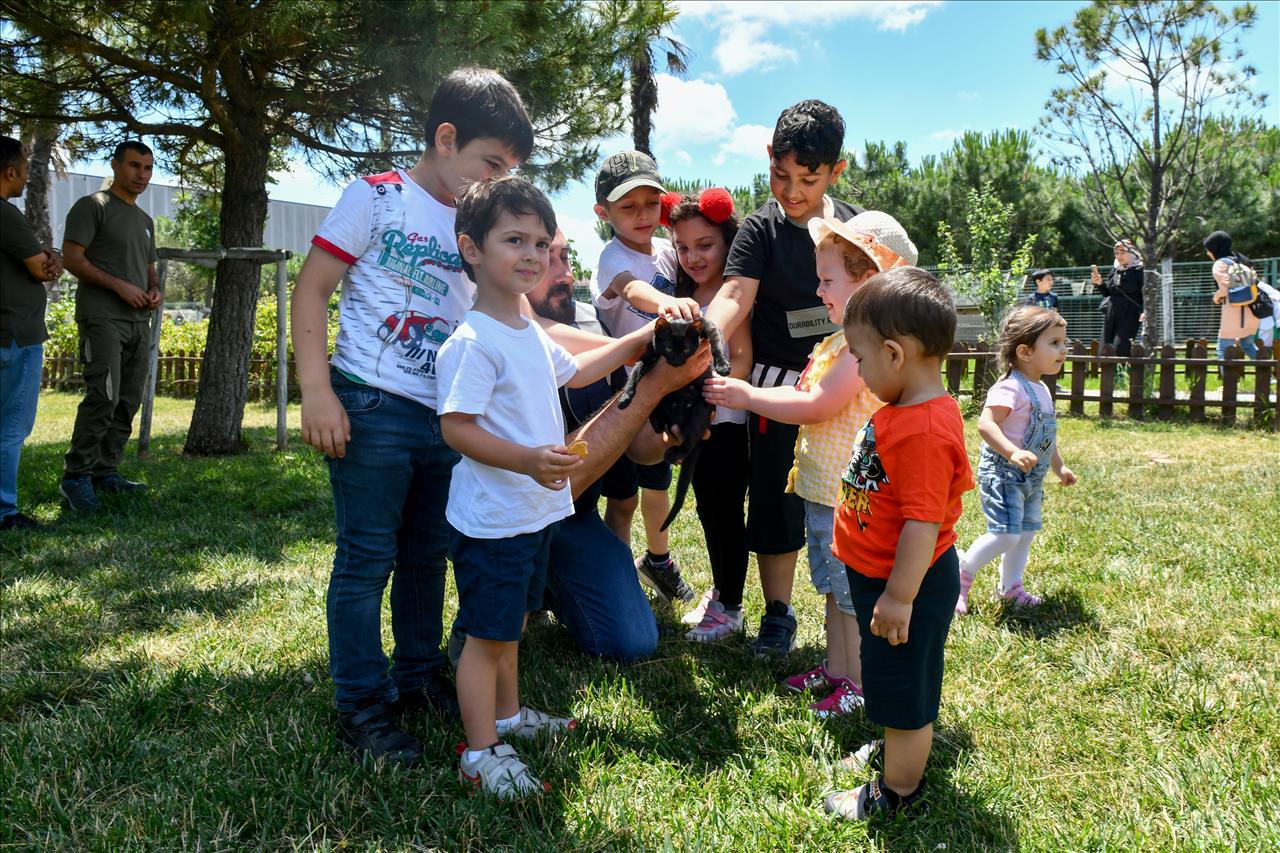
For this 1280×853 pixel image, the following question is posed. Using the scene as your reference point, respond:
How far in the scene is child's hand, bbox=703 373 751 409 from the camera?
259cm

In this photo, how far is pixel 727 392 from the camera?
259cm

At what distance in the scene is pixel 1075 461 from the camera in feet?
24.1

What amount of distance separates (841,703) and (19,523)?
4.71 metres

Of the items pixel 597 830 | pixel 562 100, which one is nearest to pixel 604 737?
pixel 597 830

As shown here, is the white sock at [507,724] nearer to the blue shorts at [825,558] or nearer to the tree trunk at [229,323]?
the blue shorts at [825,558]

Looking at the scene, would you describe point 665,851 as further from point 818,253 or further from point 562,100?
point 562,100

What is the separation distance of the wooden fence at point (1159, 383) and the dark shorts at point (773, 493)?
8122 mm

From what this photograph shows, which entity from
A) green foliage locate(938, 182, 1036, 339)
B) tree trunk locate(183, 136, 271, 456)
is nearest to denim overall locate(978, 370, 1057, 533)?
tree trunk locate(183, 136, 271, 456)

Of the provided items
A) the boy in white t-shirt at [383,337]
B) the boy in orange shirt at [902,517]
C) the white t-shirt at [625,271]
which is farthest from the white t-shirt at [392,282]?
the boy in orange shirt at [902,517]

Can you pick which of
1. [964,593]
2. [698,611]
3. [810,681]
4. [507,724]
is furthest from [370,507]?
[964,593]

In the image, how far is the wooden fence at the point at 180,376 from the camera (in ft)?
45.4

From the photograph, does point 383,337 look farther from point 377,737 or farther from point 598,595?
point 598,595

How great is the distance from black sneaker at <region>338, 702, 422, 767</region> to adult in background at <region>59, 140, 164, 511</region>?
13.4 feet

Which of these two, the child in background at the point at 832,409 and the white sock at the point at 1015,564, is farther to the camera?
the white sock at the point at 1015,564
